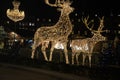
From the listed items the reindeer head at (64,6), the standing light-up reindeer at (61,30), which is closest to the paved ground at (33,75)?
the standing light-up reindeer at (61,30)

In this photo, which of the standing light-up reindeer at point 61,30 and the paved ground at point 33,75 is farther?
the standing light-up reindeer at point 61,30

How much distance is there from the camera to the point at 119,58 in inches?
836

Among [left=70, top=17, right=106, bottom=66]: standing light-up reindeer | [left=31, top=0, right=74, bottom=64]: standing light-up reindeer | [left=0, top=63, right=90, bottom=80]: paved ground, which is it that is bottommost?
[left=0, top=63, right=90, bottom=80]: paved ground

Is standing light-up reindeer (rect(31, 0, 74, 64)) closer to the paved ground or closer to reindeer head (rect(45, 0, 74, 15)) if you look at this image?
reindeer head (rect(45, 0, 74, 15))

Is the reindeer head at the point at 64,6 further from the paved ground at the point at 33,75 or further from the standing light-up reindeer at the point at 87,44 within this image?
the paved ground at the point at 33,75

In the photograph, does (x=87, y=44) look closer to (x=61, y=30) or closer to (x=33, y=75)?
(x=61, y=30)

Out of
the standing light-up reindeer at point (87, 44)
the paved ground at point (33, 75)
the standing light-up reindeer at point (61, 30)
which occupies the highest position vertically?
the standing light-up reindeer at point (61, 30)

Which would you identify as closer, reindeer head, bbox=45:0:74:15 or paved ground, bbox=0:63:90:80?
paved ground, bbox=0:63:90:80

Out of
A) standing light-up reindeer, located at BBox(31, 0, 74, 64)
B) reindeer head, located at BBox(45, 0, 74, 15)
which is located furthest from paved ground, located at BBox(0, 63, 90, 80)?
reindeer head, located at BBox(45, 0, 74, 15)

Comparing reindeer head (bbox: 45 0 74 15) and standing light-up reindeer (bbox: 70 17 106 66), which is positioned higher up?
reindeer head (bbox: 45 0 74 15)

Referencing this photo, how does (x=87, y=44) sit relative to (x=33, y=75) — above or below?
above

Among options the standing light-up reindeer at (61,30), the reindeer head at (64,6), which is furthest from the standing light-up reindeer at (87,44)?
the reindeer head at (64,6)

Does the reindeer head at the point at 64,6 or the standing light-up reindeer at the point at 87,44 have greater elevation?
the reindeer head at the point at 64,6

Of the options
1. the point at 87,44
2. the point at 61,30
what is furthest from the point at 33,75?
the point at 87,44
